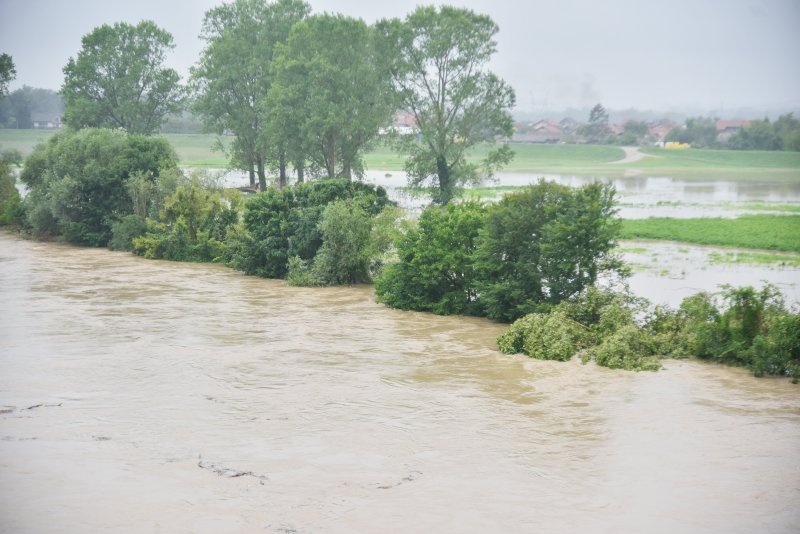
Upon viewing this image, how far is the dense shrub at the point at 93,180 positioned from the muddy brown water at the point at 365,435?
17.6 meters

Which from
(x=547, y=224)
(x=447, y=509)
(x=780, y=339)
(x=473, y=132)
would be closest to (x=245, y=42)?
(x=473, y=132)

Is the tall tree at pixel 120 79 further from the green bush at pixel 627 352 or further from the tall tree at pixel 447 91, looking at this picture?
the green bush at pixel 627 352

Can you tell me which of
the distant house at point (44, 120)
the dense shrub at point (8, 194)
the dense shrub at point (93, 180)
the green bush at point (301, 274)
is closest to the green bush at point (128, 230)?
the dense shrub at point (93, 180)

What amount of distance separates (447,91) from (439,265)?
97.4ft

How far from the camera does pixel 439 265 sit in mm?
23953

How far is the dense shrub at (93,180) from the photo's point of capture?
129 feet

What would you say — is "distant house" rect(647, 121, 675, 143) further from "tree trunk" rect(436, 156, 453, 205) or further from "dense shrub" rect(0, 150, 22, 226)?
"dense shrub" rect(0, 150, 22, 226)

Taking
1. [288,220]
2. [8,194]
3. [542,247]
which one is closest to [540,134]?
[8,194]

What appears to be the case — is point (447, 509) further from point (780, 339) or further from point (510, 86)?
point (510, 86)

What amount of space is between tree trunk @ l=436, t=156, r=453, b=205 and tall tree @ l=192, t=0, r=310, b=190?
1191cm

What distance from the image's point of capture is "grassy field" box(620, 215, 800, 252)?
114 ft

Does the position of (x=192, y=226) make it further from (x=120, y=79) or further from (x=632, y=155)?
(x=632, y=155)

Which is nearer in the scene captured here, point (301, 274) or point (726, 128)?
point (301, 274)

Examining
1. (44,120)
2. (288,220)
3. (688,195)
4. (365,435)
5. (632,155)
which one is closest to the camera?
(365,435)
